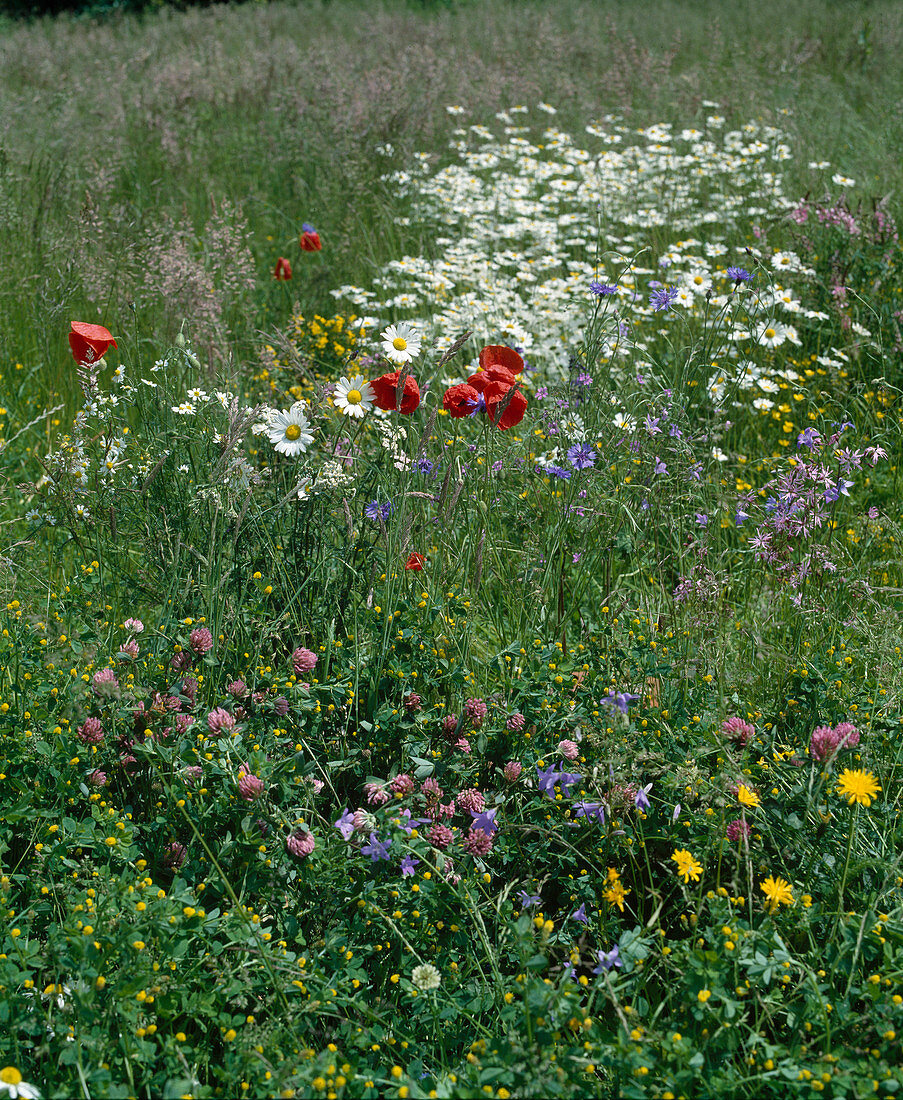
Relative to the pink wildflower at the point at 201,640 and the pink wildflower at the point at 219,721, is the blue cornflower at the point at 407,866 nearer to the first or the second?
the pink wildflower at the point at 219,721

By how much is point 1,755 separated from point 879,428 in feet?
10.8

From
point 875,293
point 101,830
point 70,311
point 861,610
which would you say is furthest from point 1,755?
point 875,293

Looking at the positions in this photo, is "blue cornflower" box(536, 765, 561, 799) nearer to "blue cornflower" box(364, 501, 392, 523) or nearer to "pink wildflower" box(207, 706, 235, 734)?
"pink wildflower" box(207, 706, 235, 734)

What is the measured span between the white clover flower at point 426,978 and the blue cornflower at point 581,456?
1371mm

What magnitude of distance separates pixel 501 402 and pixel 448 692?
2.41 feet

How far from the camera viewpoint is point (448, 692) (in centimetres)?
217

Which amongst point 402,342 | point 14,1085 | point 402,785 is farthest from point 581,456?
point 14,1085

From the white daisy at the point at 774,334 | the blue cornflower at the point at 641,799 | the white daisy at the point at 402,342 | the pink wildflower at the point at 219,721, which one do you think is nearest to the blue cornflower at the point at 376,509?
the white daisy at the point at 402,342

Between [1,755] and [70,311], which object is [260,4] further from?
[1,755]

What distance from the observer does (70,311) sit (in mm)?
3957

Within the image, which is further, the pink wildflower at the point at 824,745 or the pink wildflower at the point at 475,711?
the pink wildflower at the point at 475,711

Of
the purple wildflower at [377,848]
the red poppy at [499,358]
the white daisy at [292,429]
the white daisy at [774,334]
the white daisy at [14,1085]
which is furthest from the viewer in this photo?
the white daisy at [774,334]

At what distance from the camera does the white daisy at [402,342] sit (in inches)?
82.7

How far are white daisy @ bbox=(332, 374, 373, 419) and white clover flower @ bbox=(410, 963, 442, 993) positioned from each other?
3.90 ft
